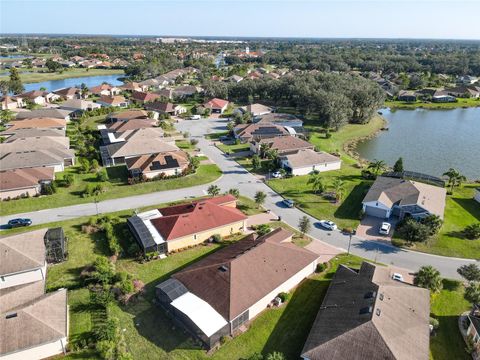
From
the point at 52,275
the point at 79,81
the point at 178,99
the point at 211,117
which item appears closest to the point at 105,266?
the point at 52,275

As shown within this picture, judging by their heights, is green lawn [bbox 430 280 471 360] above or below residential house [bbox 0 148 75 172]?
below

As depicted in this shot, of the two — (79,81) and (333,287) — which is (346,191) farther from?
(79,81)

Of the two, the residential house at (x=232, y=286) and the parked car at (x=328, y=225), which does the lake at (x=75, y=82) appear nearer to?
the parked car at (x=328, y=225)

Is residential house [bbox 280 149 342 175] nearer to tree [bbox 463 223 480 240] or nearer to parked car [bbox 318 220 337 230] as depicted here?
parked car [bbox 318 220 337 230]

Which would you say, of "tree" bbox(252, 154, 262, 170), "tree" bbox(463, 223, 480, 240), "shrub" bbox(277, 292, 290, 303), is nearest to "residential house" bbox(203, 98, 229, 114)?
"tree" bbox(252, 154, 262, 170)

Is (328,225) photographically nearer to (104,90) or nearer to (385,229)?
(385,229)

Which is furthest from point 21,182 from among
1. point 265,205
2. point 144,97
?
point 144,97
